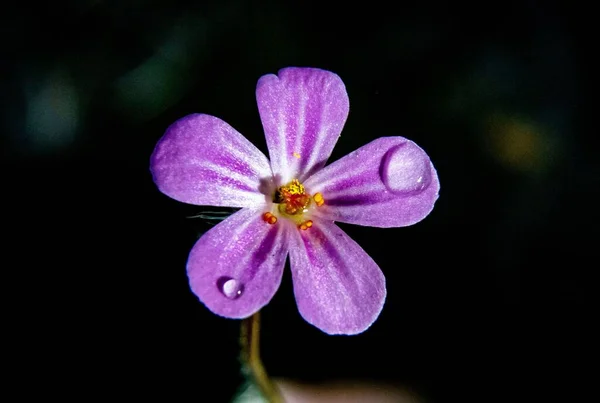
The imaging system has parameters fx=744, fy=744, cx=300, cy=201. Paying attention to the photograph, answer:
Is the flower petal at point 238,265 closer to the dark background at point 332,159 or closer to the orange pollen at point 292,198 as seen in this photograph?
the orange pollen at point 292,198

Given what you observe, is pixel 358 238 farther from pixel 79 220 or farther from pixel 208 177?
pixel 208 177

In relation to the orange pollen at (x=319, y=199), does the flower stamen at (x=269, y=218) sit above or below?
below

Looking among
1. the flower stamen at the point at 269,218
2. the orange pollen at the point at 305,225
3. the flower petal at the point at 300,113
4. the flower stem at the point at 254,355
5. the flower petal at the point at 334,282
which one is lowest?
the flower stem at the point at 254,355

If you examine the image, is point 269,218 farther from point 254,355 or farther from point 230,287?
point 254,355

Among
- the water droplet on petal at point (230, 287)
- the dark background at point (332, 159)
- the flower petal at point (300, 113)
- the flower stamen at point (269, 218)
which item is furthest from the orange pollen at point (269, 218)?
the dark background at point (332, 159)

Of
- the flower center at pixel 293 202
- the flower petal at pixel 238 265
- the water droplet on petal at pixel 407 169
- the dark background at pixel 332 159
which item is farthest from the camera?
the dark background at pixel 332 159

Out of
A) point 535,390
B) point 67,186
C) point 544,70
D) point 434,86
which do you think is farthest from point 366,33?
point 535,390
